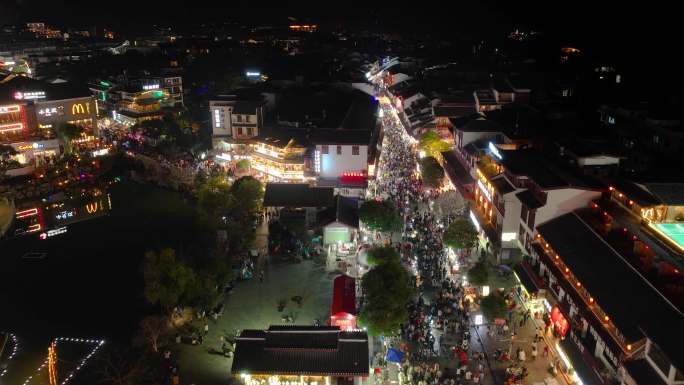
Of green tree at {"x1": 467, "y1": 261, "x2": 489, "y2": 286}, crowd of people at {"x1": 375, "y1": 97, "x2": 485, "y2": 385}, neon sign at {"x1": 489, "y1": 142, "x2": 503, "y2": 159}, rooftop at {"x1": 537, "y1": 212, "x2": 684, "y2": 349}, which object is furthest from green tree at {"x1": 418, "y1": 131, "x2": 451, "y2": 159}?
green tree at {"x1": 467, "y1": 261, "x2": 489, "y2": 286}

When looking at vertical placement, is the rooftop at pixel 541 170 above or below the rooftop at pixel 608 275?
above

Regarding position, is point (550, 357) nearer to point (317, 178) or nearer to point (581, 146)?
point (581, 146)

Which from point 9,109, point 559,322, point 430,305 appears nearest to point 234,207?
point 430,305

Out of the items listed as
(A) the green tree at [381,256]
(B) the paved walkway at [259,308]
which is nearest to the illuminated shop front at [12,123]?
(B) the paved walkway at [259,308]

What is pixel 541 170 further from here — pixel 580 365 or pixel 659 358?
pixel 659 358

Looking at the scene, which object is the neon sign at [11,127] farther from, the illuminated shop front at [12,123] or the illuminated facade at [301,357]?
the illuminated facade at [301,357]

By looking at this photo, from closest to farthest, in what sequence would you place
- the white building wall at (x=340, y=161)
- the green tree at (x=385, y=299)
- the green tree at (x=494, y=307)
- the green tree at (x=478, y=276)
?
the green tree at (x=385, y=299), the green tree at (x=494, y=307), the green tree at (x=478, y=276), the white building wall at (x=340, y=161)

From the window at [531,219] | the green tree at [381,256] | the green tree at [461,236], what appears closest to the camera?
the window at [531,219]

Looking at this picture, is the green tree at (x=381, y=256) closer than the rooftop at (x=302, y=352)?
No
